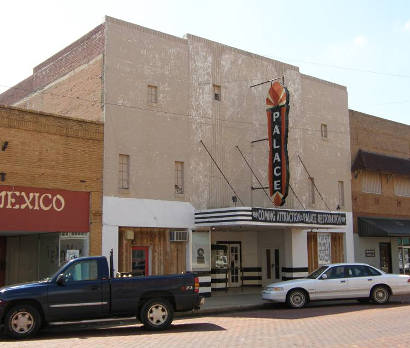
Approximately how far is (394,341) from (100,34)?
15.2 metres

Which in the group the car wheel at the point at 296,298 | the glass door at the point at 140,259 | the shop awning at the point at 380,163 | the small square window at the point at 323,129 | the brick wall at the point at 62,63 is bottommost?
the car wheel at the point at 296,298

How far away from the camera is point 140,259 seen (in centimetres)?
2139

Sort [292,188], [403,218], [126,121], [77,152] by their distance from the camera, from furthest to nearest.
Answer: [403,218]
[292,188]
[126,121]
[77,152]

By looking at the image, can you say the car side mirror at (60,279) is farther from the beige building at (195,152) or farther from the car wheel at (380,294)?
the car wheel at (380,294)

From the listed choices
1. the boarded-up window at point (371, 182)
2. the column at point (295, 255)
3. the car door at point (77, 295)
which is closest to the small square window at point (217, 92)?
the column at point (295, 255)

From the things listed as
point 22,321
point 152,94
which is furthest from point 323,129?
point 22,321

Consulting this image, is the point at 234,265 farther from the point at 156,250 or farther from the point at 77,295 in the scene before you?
the point at 77,295

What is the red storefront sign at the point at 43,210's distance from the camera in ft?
58.2

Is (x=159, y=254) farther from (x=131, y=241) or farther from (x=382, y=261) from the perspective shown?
(x=382, y=261)

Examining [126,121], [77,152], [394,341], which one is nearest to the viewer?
[394,341]

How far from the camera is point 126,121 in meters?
20.9

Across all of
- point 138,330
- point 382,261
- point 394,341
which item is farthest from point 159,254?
point 382,261

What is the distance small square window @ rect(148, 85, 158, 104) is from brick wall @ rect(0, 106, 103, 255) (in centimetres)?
274

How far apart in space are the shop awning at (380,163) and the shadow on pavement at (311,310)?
32.7ft
